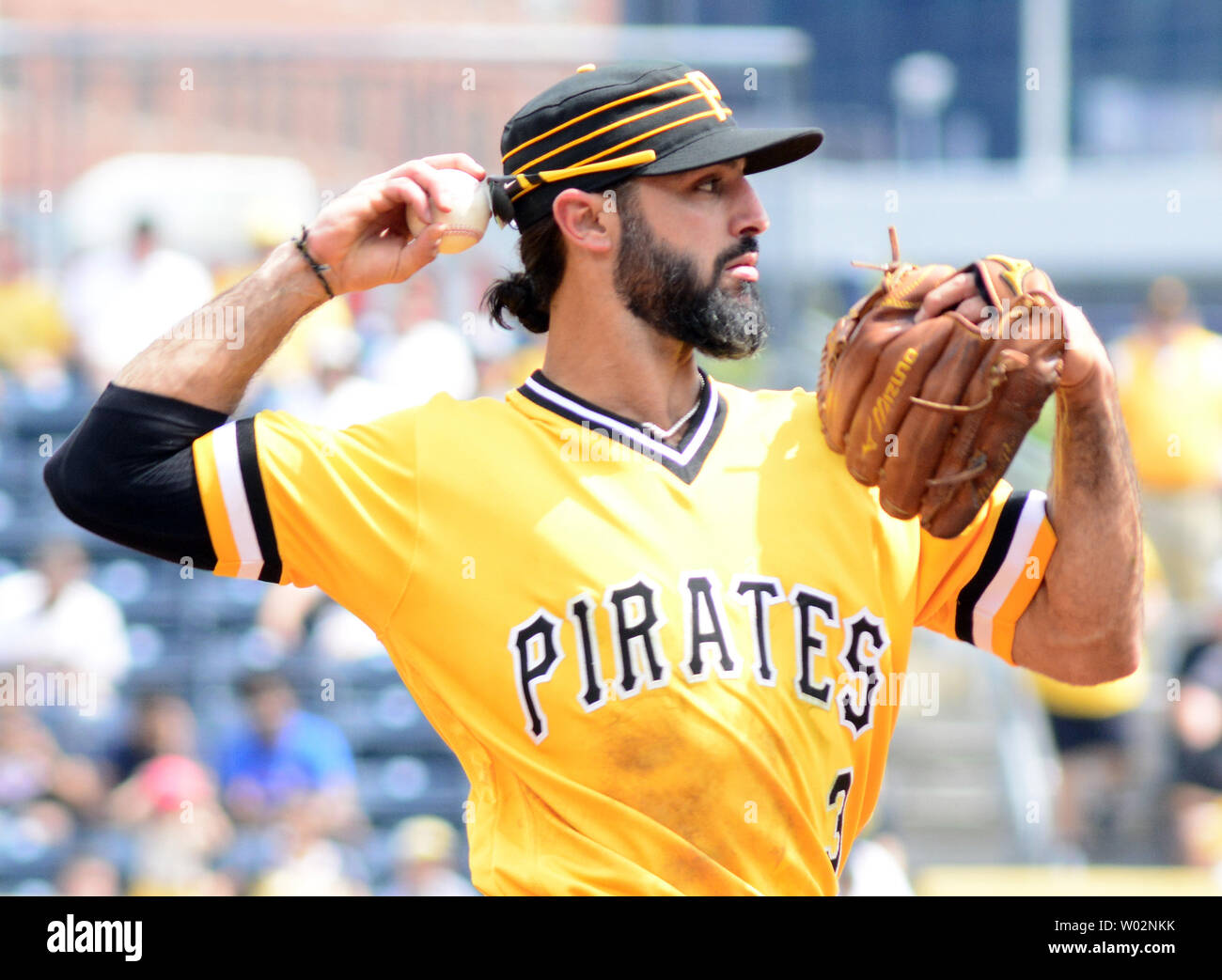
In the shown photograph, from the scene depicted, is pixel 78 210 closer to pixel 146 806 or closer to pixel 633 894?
pixel 146 806

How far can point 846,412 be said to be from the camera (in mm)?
2520

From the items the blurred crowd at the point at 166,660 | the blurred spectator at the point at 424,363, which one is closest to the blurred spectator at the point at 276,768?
the blurred crowd at the point at 166,660

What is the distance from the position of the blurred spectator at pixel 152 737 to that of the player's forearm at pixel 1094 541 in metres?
5.11

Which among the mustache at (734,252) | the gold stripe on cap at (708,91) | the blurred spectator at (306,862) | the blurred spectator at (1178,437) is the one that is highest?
the gold stripe on cap at (708,91)

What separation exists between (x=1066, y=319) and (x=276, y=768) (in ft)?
16.8

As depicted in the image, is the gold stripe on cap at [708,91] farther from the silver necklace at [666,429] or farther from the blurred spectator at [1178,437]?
the blurred spectator at [1178,437]

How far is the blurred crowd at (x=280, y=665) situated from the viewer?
6.61 m

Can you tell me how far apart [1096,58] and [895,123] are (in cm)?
294

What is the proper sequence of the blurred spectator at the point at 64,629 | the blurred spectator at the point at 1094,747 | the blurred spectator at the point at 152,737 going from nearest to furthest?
1. the blurred spectator at the point at 152,737
2. the blurred spectator at the point at 64,629
3. the blurred spectator at the point at 1094,747

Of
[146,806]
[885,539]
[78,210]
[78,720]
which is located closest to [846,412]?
[885,539]

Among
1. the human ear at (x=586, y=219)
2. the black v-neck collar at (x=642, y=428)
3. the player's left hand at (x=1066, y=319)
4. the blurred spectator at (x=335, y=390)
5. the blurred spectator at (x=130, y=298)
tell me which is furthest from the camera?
the blurred spectator at (x=130, y=298)

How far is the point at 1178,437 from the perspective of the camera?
841 centimetres

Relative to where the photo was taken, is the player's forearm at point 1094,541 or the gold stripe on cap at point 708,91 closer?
the player's forearm at point 1094,541

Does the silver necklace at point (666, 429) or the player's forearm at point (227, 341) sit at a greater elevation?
the player's forearm at point (227, 341)
